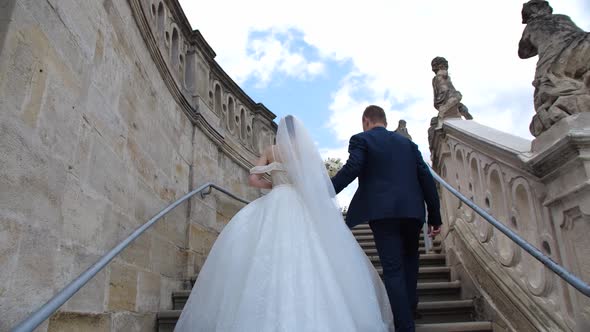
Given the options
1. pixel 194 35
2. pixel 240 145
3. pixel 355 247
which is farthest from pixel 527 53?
pixel 240 145

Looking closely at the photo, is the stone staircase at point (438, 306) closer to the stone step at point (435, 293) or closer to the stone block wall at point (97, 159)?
the stone step at point (435, 293)

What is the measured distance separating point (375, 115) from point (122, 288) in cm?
197

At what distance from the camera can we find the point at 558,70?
2305 mm

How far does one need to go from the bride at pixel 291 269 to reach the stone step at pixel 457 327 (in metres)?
0.42

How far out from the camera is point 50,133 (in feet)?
6.30

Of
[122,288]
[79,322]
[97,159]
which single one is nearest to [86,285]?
[79,322]

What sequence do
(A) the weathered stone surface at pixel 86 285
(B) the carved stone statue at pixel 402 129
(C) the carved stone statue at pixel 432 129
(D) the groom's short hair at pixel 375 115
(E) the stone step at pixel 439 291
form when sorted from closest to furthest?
(A) the weathered stone surface at pixel 86 285
(D) the groom's short hair at pixel 375 115
(E) the stone step at pixel 439 291
(C) the carved stone statue at pixel 432 129
(B) the carved stone statue at pixel 402 129

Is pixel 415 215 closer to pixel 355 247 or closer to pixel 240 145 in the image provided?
pixel 355 247

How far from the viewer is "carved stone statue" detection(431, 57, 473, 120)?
4434 mm

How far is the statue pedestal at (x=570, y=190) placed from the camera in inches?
78.8

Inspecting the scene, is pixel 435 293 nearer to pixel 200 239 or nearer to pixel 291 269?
pixel 291 269

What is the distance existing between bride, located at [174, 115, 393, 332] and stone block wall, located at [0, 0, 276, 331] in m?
0.66

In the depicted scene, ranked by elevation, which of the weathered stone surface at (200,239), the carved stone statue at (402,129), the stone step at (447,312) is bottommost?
the stone step at (447,312)

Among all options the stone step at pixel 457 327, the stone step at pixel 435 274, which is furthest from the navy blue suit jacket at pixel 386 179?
the stone step at pixel 435 274
